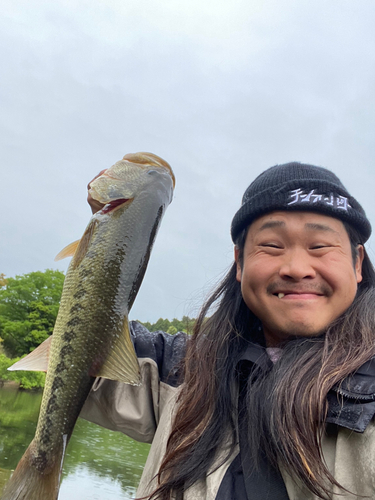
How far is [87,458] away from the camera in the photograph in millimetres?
16203

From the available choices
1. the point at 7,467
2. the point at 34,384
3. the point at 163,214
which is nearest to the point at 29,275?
the point at 34,384

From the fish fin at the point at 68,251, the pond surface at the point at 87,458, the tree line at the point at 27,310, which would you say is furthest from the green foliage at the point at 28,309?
the fish fin at the point at 68,251

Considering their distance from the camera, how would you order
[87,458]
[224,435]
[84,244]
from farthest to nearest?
[87,458]
[84,244]
[224,435]

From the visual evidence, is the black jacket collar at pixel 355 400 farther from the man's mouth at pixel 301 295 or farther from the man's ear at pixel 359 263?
the man's ear at pixel 359 263

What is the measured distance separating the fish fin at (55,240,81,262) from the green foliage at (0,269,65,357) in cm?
3305

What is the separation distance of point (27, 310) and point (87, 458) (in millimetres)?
21959

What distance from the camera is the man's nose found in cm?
205

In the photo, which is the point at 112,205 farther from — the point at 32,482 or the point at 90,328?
the point at 32,482

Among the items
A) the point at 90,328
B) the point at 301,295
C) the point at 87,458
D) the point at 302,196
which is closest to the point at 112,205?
the point at 90,328

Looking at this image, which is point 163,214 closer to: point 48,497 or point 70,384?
point 70,384

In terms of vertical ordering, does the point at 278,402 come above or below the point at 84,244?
below

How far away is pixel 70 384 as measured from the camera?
226 centimetres

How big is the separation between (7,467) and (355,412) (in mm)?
12935

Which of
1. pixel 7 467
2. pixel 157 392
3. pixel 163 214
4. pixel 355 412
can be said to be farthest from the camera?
pixel 7 467
